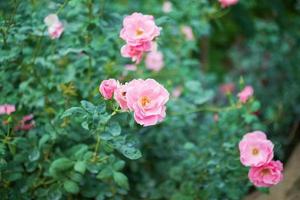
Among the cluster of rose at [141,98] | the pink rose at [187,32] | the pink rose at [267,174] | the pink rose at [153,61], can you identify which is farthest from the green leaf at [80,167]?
Result: the pink rose at [187,32]

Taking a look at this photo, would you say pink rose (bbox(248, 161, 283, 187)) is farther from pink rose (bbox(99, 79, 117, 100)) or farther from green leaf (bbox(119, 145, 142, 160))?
pink rose (bbox(99, 79, 117, 100))

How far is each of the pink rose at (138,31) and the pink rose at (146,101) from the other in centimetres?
19

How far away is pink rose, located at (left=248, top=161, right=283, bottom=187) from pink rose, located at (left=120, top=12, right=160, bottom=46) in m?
0.48

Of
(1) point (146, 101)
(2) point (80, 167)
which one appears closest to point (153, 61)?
(2) point (80, 167)

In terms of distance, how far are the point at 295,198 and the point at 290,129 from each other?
78cm

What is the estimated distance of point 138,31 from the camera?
134 centimetres

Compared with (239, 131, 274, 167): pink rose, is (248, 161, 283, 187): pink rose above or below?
below

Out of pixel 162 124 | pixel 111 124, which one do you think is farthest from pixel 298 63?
pixel 111 124

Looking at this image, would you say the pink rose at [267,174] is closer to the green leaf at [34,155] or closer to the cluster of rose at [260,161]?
the cluster of rose at [260,161]

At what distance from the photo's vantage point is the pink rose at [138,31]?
1324 mm

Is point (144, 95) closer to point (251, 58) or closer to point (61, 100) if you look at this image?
point (61, 100)

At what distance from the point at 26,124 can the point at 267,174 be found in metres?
0.80

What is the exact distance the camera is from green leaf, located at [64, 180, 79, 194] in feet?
4.58

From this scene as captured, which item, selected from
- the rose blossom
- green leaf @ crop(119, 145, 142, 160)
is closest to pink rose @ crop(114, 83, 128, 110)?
green leaf @ crop(119, 145, 142, 160)
